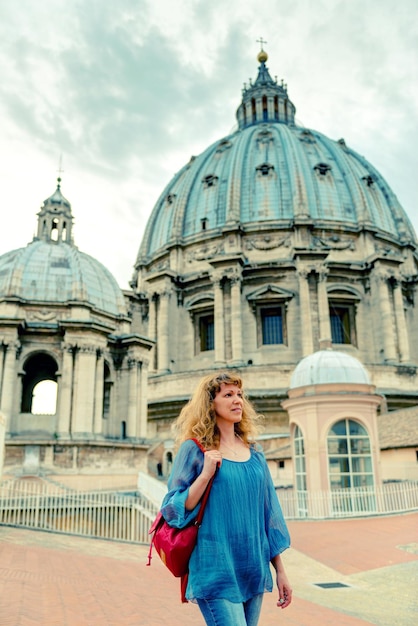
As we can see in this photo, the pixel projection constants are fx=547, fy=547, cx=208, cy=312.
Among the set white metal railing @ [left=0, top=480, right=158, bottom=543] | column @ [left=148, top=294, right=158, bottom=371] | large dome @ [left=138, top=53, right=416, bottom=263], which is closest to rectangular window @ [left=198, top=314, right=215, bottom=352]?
column @ [left=148, top=294, right=158, bottom=371]

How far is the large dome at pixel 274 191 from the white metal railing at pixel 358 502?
99.6 feet

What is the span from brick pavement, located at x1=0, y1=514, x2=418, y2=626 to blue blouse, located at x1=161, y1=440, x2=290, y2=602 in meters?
3.88

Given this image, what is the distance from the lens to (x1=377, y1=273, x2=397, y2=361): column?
133ft

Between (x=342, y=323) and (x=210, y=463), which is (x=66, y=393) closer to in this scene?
(x=210, y=463)

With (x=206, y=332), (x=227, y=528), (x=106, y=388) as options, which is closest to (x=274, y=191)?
(x=206, y=332)

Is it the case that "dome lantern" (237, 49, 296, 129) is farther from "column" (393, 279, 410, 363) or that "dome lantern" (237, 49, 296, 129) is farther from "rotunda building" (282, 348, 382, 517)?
"rotunda building" (282, 348, 382, 517)

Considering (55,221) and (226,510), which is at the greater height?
(55,221)

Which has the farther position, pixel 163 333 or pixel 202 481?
pixel 163 333

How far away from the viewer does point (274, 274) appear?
4316 cm

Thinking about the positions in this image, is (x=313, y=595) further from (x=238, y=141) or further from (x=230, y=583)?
(x=238, y=141)

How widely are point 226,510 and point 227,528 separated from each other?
0.35 ft

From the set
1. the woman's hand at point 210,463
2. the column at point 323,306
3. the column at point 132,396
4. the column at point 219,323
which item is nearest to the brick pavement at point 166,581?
the woman's hand at point 210,463

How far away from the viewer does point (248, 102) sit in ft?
214

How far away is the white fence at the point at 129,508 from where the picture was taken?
17.3m
